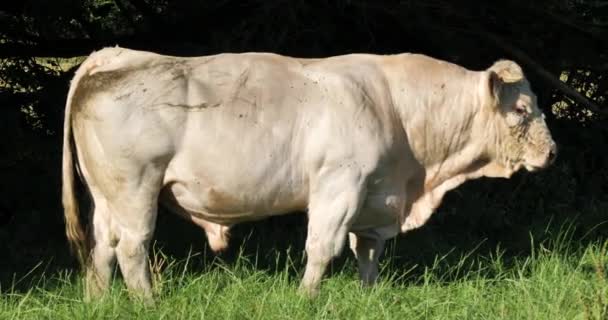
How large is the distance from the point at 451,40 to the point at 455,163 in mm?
2449

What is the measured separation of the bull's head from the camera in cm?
646

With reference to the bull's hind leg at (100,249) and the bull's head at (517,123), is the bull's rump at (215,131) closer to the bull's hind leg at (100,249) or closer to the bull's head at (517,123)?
the bull's hind leg at (100,249)

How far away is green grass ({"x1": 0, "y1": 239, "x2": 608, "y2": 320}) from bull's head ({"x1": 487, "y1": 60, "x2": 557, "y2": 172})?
68cm

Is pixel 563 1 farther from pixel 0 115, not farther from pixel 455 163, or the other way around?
pixel 0 115

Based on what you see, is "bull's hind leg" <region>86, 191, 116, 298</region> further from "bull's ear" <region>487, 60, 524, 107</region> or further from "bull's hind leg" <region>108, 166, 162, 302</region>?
"bull's ear" <region>487, 60, 524, 107</region>

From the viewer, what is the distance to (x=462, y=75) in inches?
258

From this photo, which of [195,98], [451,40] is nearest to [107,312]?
[195,98]

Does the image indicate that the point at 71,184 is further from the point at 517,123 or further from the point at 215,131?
the point at 517,123

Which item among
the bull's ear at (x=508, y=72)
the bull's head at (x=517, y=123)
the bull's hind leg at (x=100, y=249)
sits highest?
the bull's ear at (x=508, y=72)

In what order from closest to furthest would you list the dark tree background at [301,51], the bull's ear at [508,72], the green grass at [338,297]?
the green grass at [338,297]
the bull's ear at [508,72]
the dark tree background at [301,51]

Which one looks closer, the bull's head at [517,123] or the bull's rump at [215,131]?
the bull's rump at [215,131]

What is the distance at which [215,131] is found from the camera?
576 cm

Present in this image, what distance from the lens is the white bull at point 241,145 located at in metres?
5.71

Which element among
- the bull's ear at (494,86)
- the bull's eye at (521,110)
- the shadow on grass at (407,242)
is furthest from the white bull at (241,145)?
the shadow on grass at (407,242)
